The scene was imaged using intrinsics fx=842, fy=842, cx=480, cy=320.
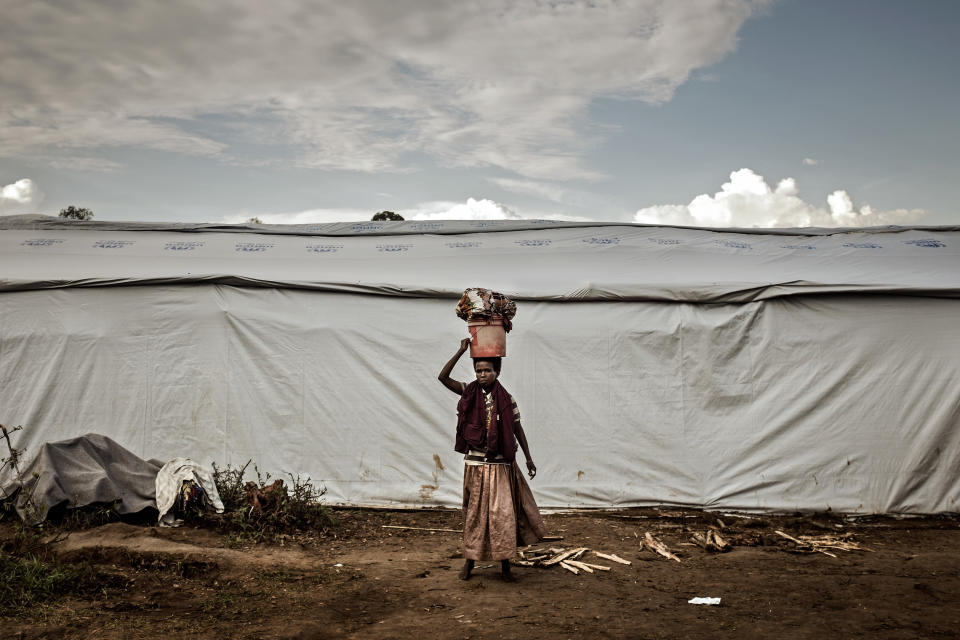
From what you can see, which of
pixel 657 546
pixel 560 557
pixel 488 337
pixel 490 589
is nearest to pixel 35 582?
pixel 490 589

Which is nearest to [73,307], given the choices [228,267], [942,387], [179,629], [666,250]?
[228,267]

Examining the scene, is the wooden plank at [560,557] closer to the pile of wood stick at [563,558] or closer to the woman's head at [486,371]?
the pile of wood stick at [563,558]

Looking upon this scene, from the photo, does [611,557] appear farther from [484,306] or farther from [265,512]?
[265,512]

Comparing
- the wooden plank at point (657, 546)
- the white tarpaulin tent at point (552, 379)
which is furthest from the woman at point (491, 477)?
the white tarpaulin tent at point (552, 379)

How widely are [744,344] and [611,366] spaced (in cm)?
120

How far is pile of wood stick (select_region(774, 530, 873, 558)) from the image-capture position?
611cm

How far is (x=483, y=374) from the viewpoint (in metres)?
5.02

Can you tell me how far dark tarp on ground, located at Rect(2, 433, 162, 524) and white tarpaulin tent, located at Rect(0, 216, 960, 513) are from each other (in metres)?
0.82

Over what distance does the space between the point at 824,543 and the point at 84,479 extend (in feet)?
18.2

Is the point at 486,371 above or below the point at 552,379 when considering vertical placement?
above

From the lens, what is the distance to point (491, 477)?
16.3ft

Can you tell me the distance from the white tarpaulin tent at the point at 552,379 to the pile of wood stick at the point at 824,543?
31.7 inches

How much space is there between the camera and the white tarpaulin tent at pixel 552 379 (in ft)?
24.2

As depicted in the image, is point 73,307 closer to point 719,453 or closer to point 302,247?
point 302,247
